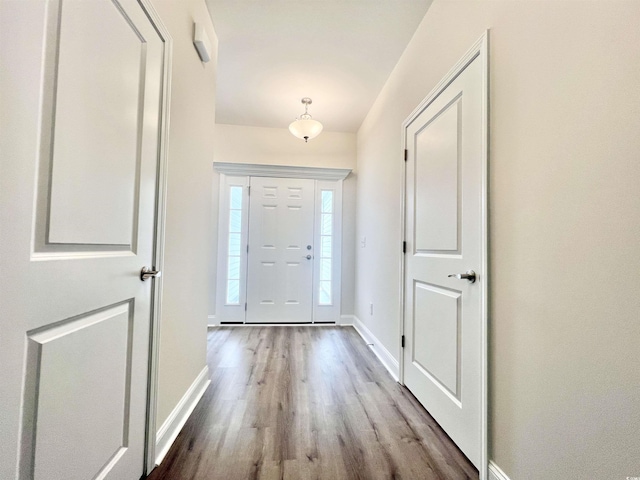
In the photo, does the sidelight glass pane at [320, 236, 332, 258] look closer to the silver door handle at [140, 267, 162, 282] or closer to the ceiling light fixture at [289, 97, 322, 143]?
the ceiling light fixture at [289, 97, 322, 143]

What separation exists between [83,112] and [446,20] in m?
1.84

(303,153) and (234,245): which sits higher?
(303,153)

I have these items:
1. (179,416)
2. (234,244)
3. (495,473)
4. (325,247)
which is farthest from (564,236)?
(234,244)

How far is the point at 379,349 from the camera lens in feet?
8.66

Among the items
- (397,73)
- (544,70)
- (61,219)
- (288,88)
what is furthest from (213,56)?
(544,70)

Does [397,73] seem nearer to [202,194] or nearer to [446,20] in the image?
[446,20]

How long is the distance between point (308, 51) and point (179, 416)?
8.68ft

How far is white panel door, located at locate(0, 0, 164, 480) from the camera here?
0.63m

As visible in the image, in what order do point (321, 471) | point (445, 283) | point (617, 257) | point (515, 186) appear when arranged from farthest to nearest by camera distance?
point (445, 283) → point (321, 471) → point (515, 186) → point (617, 257)

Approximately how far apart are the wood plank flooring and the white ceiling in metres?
2.55

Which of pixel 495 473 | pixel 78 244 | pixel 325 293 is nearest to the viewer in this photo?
pixel 78 244

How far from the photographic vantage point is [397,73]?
2.39 m

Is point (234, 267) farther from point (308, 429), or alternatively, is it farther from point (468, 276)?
point (468, 276)

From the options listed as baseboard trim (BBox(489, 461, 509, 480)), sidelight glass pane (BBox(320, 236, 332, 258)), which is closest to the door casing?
sidelight glass pane (BBox(320, 236, 332, 258))
